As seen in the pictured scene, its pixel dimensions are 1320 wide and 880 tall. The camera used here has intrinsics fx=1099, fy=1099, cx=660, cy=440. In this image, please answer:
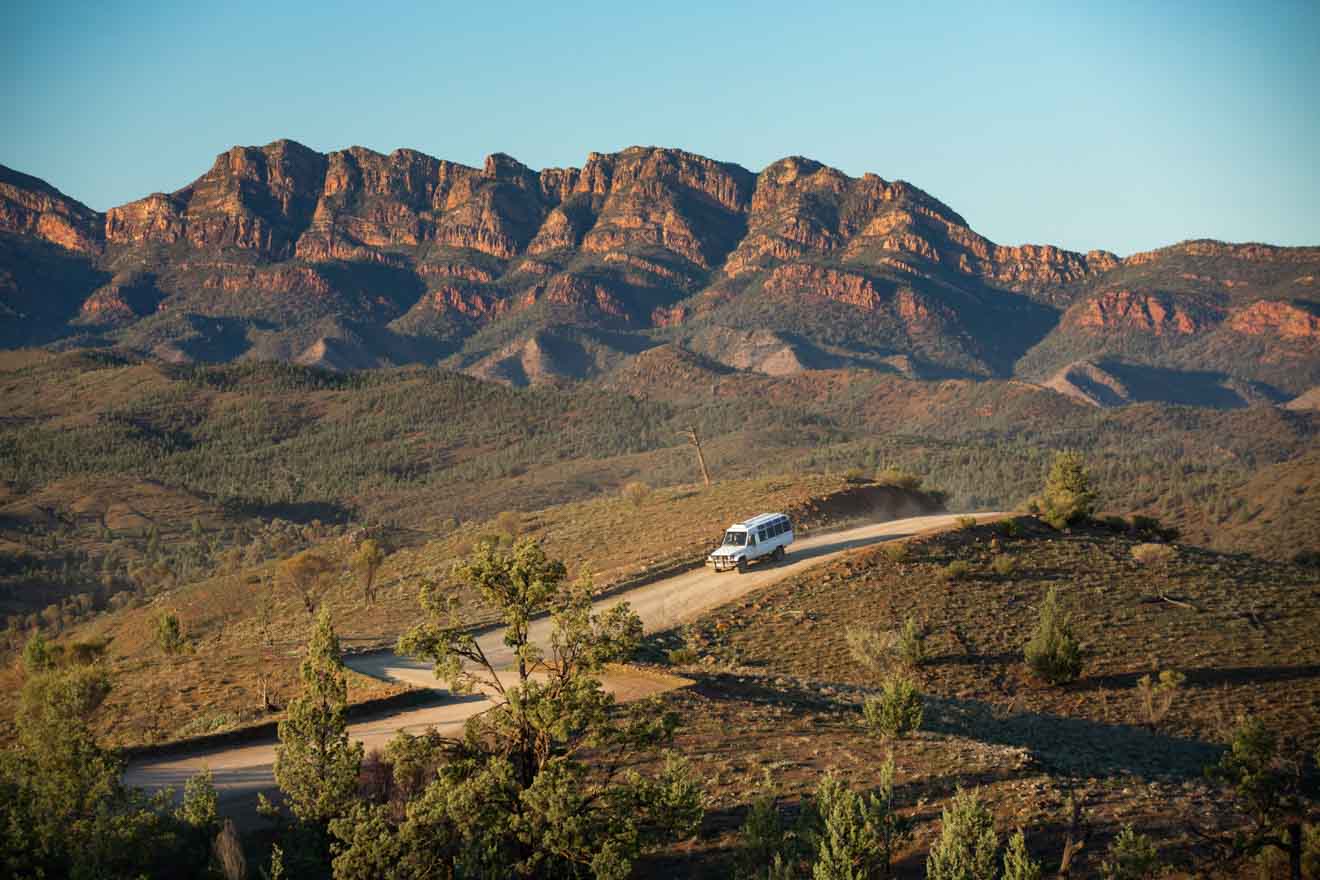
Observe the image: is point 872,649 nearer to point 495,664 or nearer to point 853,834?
point 495,664

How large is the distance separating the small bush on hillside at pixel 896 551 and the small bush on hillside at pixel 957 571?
1.53m

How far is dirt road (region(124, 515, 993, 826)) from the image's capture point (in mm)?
20719

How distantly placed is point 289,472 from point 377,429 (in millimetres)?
18508

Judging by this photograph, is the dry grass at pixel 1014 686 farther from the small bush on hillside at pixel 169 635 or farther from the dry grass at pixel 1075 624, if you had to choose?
the small bush on hillside at pixel 169 635

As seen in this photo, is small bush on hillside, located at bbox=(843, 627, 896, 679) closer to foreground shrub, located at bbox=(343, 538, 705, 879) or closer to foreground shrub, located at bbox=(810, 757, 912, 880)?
foreground shrub, located at bbox=(810, 757, 912, 880)

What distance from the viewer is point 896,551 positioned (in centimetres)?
3806

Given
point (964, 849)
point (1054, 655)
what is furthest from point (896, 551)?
point (964, 849)

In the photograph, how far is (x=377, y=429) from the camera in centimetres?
14338

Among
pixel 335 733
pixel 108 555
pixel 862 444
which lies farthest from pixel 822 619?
pixel 862 444

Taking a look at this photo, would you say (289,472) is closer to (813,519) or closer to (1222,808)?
(813,519)

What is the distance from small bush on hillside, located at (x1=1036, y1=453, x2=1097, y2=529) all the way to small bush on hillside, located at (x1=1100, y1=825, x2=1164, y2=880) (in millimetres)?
29037

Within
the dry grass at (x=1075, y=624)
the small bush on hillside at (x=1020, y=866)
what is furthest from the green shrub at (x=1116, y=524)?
the small bush on hillside at (x=1020, y=866)

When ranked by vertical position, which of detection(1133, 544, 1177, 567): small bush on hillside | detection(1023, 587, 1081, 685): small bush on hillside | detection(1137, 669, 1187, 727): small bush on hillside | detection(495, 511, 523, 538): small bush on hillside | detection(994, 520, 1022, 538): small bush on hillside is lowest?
detection(1137, 669, 1187, 727): small bush on hillside

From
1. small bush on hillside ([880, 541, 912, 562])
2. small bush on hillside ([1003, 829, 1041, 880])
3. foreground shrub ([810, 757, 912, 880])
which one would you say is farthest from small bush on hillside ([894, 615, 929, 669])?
small bush on hillside ([1003, 829, 1041, 880])
